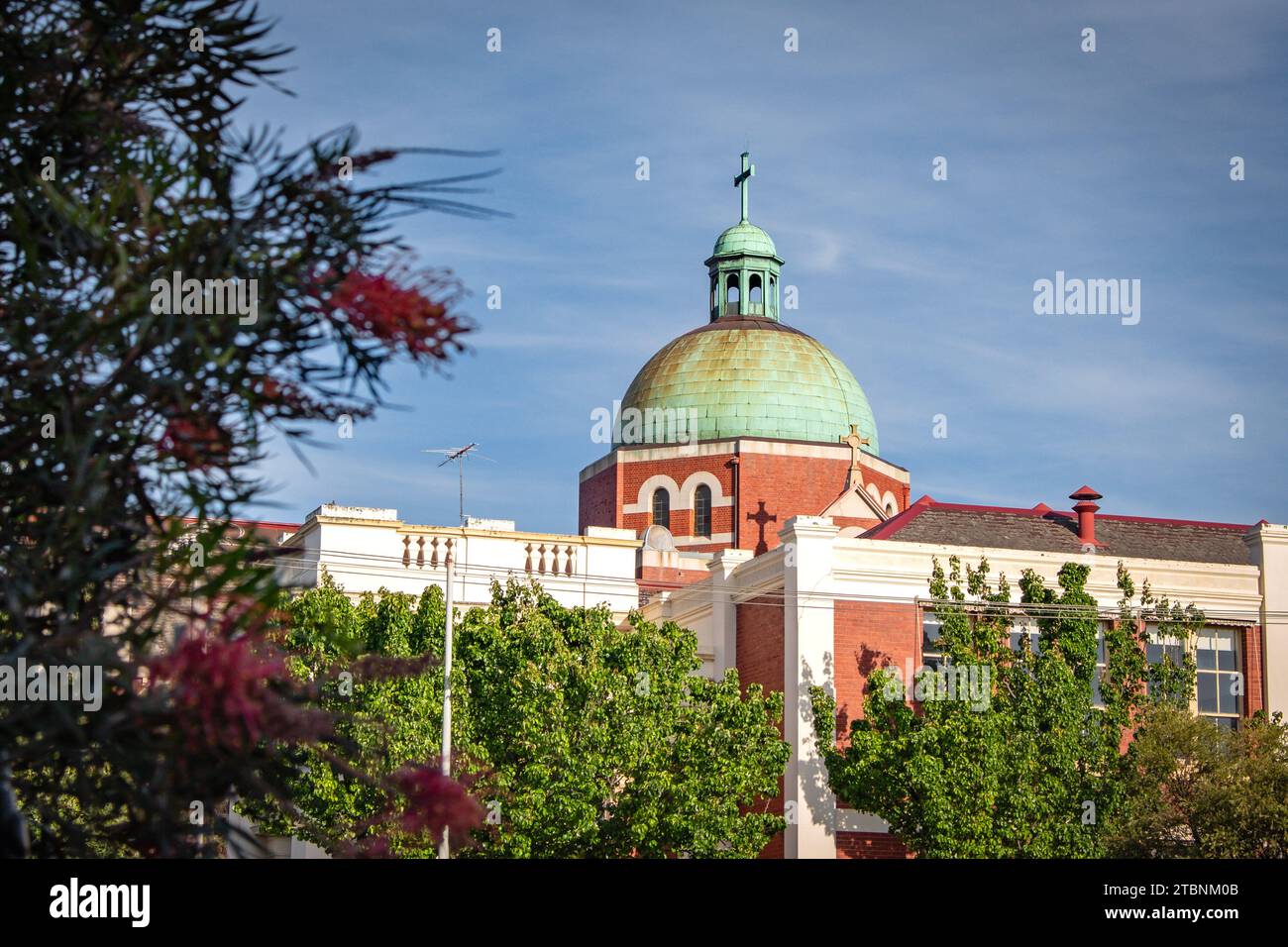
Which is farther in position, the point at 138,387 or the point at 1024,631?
the point at 1024,631

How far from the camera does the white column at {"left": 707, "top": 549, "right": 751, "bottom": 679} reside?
137 ft

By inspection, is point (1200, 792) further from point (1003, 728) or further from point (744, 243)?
point (744, 243)

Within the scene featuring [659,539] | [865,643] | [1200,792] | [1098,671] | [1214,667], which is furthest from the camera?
[659,539]

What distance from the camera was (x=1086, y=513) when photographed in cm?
4325

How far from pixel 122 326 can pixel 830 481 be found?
164 ft

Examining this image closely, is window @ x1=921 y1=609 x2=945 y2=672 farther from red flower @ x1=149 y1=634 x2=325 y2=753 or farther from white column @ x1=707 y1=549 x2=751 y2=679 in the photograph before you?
red flower @ x1=149 y1=634 x2=325 y2=753

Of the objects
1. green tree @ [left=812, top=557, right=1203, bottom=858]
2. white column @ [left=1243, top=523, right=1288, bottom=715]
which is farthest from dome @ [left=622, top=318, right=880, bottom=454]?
green tree @ [left=812, top=557, right=1203, bottom=858]

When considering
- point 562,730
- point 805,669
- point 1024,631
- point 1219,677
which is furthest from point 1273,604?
point 562,730

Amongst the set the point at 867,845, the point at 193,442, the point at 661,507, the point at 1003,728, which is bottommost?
the point at 867,845

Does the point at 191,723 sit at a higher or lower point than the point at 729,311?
lower

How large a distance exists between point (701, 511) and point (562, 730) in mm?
25918

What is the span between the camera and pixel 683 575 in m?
54.2
